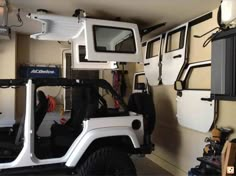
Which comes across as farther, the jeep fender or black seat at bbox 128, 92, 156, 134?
black seat at bbox 128, 92, 156, 134

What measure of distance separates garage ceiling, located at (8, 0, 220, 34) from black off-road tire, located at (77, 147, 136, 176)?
1903 millimetres

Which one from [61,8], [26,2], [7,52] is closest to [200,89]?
[61,8]

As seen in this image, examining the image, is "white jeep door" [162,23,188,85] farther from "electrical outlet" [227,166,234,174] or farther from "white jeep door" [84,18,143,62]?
"electrical outlet" [227,166,234,174]

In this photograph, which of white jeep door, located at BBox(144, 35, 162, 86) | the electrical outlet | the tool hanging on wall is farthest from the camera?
the tool hanging on wall

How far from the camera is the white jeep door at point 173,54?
3.97 m

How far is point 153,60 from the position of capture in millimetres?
4859

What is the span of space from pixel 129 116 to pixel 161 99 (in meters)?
1.64

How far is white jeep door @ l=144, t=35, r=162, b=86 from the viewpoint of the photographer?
4738 mm

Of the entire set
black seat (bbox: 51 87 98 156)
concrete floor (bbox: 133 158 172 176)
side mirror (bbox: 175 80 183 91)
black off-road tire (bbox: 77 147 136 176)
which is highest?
side mirror (bbox: 175 80 183 91)

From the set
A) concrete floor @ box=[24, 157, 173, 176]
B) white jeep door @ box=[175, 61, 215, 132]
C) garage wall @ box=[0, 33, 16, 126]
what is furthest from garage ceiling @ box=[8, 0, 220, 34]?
concrete floor @ box=[24, 157, 173, 176]

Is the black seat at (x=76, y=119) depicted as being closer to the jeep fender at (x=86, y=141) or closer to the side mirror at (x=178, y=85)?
the jeep fender at (x=86, y=141)

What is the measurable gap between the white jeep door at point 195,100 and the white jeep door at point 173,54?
0.62 feet

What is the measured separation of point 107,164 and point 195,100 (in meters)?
1.55

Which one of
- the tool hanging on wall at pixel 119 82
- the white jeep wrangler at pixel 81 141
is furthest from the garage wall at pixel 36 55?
the white jeep wrangler at pixel 81 141
